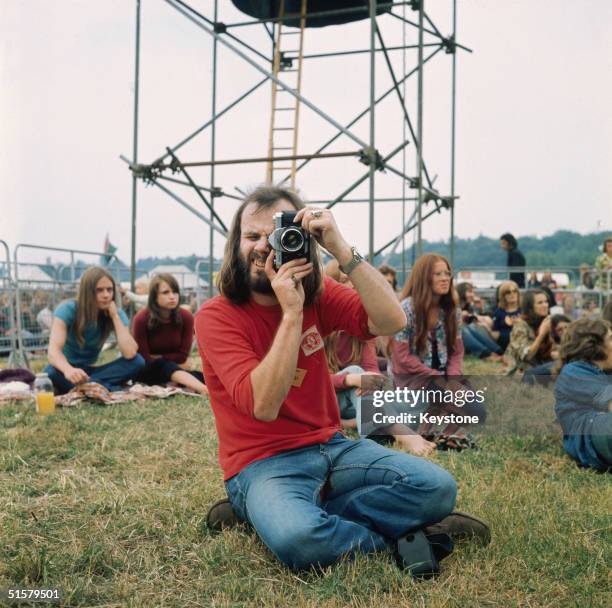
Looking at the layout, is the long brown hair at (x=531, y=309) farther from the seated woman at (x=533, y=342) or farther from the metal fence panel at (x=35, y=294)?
the metal fence panel at (x=35, y=294)

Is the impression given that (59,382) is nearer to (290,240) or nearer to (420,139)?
(290,240)

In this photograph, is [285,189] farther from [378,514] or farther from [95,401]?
[95,401]

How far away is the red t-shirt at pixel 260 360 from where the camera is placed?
2330mm

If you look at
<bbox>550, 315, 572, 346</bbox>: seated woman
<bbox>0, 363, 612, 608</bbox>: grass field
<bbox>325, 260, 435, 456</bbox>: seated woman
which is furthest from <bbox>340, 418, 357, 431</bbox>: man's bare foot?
<bbox>550, 315, 572, 346</bbox>: seated woman

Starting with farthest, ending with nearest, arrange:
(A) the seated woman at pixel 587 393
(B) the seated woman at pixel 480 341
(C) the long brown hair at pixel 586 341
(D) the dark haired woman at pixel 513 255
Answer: (D) the dark haired woman at pixel 513 255 → (B) the seated woman at pixel 480 341 → (C) the long brown hair at pixel 586 341 → (A) the seated woman at pixel 587 393

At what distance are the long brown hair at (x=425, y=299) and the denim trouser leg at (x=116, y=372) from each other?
2568 millimetres

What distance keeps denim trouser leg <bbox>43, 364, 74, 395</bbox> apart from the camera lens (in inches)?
162

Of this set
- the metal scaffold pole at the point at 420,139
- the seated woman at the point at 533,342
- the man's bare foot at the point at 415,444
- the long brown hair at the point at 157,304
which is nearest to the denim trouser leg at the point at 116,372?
the long brown hair at the point at 157,304

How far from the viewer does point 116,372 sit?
597 centimetres

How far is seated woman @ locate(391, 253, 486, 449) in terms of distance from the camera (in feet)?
15.1

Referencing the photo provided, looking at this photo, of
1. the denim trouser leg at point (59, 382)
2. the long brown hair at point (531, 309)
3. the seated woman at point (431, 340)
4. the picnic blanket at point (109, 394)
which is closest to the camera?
the seated woman at point (431, 340)

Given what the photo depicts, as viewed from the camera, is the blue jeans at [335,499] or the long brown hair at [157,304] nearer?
the blue jeans at [335,499]

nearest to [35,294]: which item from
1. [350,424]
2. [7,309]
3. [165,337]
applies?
[7,309]

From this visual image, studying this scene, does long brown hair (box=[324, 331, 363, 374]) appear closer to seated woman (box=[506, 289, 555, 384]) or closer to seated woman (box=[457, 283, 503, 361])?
seated woman (box=[506, 289, 555, 384])
